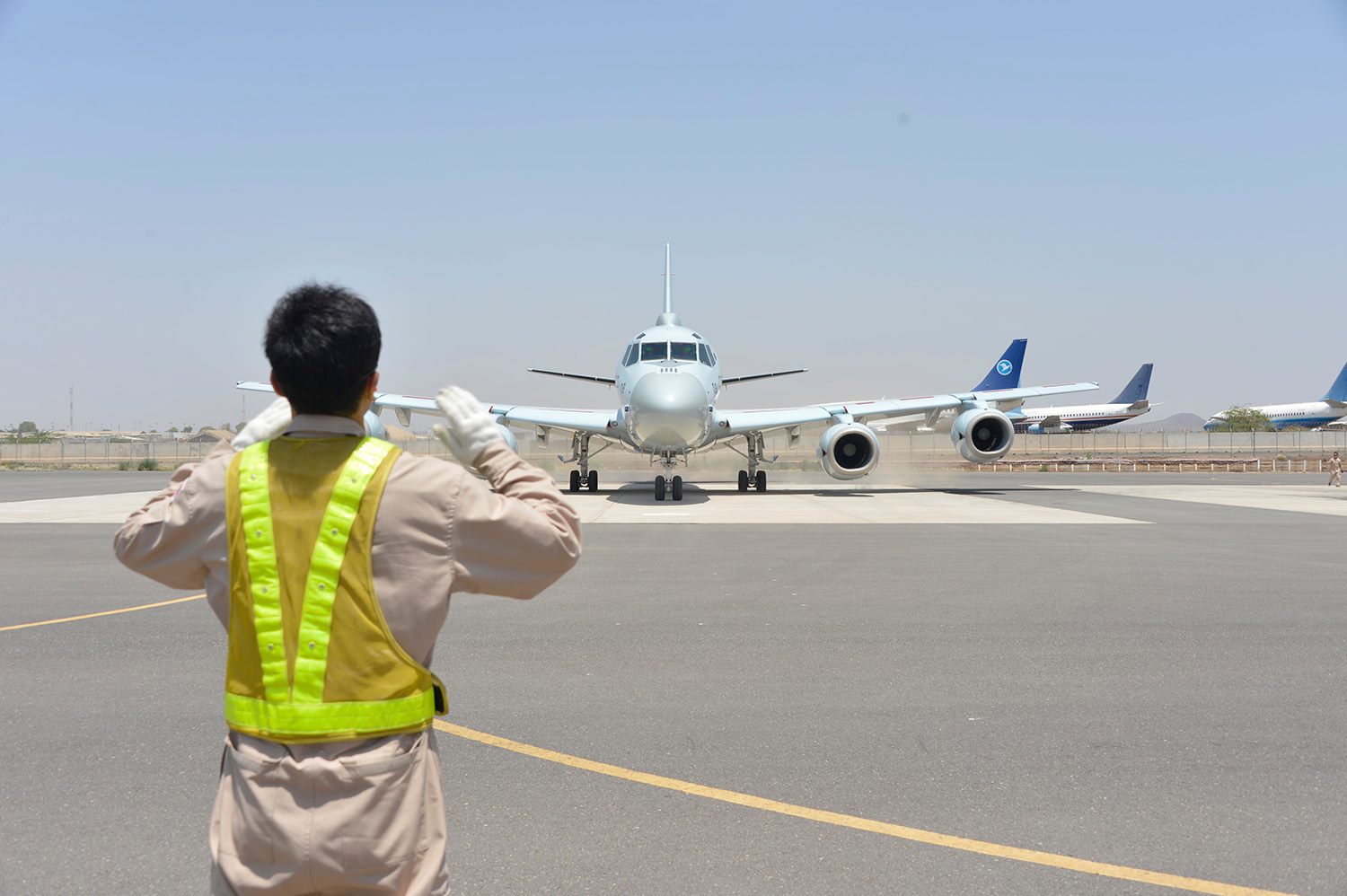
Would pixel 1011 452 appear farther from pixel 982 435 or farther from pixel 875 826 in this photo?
pixel 875 826

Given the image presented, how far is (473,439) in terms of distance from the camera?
8.09 ft

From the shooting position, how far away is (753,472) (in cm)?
2950

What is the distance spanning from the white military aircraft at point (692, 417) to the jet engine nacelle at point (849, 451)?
24mm

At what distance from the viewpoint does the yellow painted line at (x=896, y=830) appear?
368 centimetres

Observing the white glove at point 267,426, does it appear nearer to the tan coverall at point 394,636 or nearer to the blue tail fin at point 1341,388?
the tan coverall at point 394,636

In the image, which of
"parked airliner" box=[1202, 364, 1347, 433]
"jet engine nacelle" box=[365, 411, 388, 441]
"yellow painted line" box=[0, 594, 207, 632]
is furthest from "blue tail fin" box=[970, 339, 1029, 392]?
"yellow painted line" box=[0, 594, 207, 632]

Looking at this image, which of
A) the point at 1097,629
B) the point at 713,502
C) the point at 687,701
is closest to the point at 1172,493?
the point at 713,502

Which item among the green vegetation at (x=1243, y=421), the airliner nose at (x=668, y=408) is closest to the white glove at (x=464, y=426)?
the airliner nose at (x=668, y=408)

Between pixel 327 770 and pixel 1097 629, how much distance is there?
7.42 m

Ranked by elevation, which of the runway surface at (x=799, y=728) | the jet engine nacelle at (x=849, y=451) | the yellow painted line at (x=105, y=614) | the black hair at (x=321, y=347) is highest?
the black hair at (x=321, y=347)

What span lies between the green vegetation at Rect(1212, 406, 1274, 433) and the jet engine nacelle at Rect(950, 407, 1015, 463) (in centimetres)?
8812

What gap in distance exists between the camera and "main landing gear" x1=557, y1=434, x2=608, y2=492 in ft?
91.4

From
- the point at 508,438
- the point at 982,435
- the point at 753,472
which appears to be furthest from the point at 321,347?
the point at 753,472

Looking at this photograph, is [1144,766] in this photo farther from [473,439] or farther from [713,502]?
[713,502]
